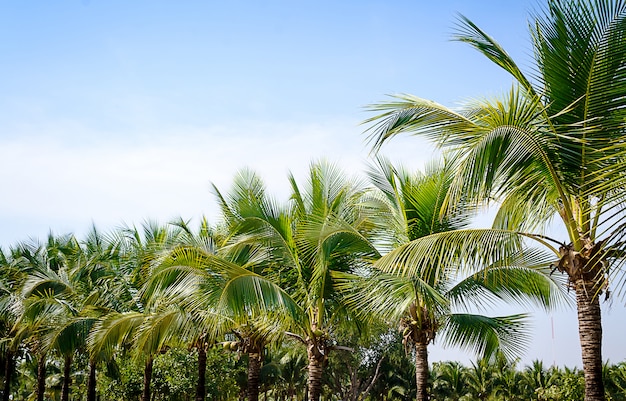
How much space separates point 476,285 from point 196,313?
6326mm

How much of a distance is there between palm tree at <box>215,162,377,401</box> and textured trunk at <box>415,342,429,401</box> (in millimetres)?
1649

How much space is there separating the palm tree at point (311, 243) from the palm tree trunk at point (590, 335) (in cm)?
562

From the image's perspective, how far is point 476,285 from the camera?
14680 mm

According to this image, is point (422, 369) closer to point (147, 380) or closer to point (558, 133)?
point (558, 133)

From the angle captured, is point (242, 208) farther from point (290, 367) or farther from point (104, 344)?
point (290, 367)

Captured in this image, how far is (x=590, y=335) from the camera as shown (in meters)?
8.62

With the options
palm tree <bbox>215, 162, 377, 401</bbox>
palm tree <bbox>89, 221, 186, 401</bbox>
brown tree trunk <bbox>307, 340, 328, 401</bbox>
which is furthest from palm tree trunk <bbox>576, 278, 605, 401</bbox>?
palm tree <bbox>89, 221, 186, 401</bbox>

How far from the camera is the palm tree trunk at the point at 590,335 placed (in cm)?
854

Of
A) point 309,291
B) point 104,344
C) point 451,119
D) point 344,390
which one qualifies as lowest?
point 344,390

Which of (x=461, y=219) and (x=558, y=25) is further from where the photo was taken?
(x=461, y=219)

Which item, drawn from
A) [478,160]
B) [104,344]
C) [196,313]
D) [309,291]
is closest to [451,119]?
[478,160]

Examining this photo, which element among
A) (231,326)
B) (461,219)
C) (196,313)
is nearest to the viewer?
(461,219)

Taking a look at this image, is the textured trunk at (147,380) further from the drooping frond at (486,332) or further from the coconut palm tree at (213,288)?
the drooping frond at (486,332)

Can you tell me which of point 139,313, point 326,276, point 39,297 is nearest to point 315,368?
point 326,276
